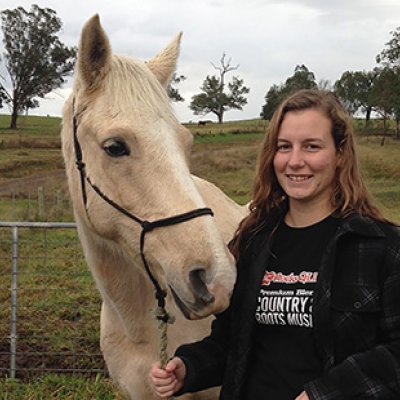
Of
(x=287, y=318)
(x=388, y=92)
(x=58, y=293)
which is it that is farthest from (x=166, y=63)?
(x=388, y=92)

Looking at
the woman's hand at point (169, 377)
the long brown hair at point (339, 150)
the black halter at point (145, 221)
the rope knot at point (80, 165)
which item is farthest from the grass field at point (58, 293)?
the rope knot at point (80, 165)

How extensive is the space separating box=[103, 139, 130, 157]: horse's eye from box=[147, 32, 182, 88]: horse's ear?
2.22ft

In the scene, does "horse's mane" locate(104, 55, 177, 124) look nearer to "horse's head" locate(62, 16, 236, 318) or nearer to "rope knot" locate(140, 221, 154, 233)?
"horse's head" locate(62, 16, 236, 318)

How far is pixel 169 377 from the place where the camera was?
2.16m

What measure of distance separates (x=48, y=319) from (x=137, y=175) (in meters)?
4.33

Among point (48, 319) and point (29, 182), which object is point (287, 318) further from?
point (29, 182)

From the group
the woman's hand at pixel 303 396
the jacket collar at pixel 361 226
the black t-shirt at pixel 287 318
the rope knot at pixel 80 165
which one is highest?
the rope knot at pixel 80 165

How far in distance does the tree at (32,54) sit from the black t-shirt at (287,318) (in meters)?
41.6

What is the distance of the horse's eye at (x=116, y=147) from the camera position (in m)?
2.20

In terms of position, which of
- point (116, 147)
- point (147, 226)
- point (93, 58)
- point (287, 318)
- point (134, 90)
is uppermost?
point (93, 58)

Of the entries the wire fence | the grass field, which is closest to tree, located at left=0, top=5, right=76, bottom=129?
the grass field

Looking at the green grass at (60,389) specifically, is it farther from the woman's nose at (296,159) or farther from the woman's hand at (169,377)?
the woman's nose at (296,159)

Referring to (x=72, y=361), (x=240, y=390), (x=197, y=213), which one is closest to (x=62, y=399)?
(x=72, y=361)

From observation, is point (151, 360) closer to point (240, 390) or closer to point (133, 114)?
point (240, 390)
